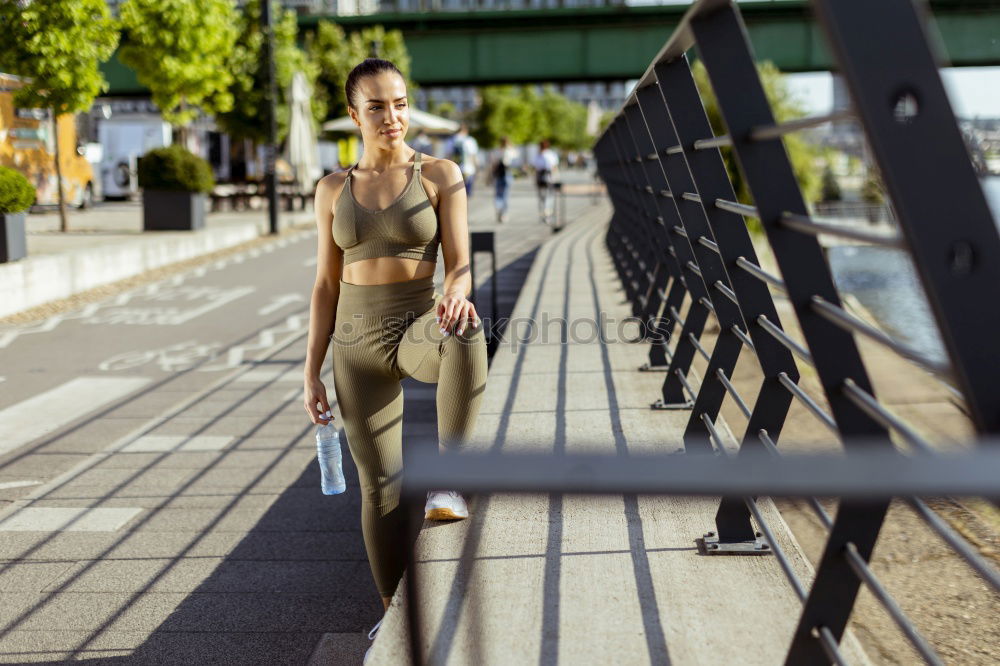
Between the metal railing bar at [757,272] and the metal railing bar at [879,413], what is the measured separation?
501mm

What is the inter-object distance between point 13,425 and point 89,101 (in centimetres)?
1188

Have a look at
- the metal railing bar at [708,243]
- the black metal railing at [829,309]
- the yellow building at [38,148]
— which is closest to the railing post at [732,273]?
the black metal railing at [829,309]

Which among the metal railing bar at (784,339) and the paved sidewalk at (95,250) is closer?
the metal railing bar at (784,339)

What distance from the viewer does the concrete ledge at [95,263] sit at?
43.8ft

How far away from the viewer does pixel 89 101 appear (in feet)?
60.9

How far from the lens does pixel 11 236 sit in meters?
13.6

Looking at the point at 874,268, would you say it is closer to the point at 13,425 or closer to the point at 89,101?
the point at 89,101

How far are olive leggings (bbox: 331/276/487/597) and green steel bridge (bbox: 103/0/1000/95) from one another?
35.8 metres

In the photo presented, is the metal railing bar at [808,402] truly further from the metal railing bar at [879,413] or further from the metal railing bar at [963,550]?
the metal railing bar at [963,550]

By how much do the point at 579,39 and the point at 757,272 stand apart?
38.4m

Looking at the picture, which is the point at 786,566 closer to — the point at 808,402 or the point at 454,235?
the point at 808,402

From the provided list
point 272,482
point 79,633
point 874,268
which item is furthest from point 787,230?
point 874,268

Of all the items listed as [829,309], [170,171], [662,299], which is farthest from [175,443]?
[170,171]

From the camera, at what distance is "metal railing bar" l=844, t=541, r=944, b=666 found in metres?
2.01
